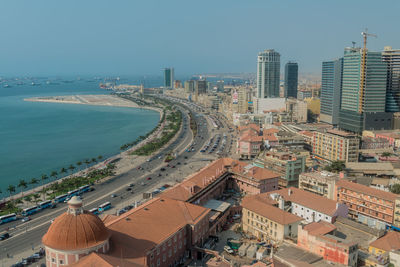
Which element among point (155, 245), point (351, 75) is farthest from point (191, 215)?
point (351, 75)

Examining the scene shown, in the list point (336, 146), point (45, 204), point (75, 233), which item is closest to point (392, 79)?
point (336, 146)

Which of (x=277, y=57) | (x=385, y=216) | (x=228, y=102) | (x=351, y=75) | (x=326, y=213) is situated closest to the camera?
(x=326, y=213)

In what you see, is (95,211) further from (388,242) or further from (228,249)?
(388,242)

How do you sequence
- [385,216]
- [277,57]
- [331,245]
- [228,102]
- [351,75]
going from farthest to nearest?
[228,102], [277,57], [351,75], [385,216], [331,245]

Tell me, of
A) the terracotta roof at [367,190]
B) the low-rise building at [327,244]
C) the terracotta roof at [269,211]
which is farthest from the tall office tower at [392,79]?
the low-rise building at [327,244]

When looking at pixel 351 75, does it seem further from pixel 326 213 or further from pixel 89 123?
pixel 89 123
